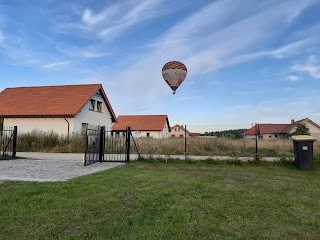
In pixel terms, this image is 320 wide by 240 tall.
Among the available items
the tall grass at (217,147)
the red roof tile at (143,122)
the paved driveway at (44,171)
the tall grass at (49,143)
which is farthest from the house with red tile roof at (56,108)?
the red roof tile at (143,122)

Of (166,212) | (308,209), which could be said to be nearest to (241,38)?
(308,209)

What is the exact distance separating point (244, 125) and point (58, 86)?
19.6 m

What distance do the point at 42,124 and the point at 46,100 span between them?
3.03 m

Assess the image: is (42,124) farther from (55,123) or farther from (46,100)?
(46,100)

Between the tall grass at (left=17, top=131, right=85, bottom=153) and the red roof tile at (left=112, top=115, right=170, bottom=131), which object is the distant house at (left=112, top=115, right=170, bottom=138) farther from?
the tall grass at (left=17, top=131, right=85, bottom=153)

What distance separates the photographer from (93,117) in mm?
26203

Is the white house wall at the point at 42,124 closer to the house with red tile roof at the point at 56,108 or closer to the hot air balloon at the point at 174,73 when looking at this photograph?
the house with red tile roof at the point at 56,108

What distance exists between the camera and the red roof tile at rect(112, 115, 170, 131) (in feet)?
163

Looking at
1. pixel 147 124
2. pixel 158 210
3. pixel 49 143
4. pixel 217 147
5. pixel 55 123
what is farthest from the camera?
pixel 147 124

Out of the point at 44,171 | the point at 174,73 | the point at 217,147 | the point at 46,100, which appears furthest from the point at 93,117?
the point at 44,171

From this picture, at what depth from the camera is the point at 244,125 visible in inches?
649

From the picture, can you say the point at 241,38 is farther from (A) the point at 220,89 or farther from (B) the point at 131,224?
Answer: (B) the point at 131,224

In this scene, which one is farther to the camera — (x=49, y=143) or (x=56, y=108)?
(x=56, y=108)

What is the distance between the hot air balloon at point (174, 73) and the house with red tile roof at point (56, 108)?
9.63m
